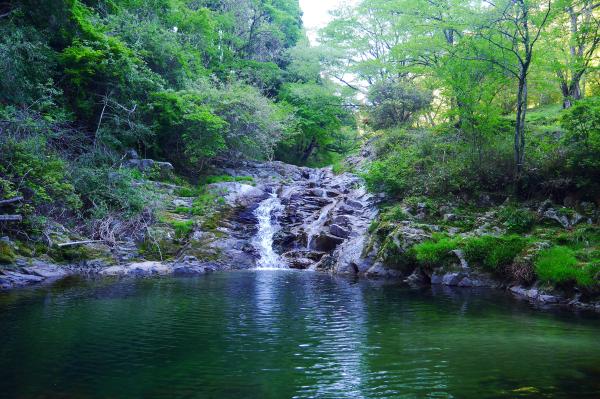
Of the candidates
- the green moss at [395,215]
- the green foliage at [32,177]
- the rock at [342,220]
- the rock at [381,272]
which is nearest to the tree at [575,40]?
the green moss at [395,215]

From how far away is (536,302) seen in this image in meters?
11.6

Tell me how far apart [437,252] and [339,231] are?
636cm

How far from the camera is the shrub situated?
15.2 metres

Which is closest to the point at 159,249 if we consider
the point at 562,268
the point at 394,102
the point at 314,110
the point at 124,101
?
the point at 124,101

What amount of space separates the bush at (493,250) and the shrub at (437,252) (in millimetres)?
498

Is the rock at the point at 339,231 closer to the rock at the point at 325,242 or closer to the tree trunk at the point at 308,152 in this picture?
the rock at the point at 325,242

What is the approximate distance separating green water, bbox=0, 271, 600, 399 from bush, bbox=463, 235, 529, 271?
1913mm

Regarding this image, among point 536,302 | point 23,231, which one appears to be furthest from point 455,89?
point 23,231

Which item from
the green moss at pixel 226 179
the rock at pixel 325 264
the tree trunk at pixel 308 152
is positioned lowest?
the rock at pixel 325 264

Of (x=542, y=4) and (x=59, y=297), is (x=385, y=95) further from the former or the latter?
(x=59, y=297)

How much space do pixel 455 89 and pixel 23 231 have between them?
60.8 feet

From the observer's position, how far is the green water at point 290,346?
5.43 meters

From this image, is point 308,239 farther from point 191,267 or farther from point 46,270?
point 46,270

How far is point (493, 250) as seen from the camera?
559 inches
